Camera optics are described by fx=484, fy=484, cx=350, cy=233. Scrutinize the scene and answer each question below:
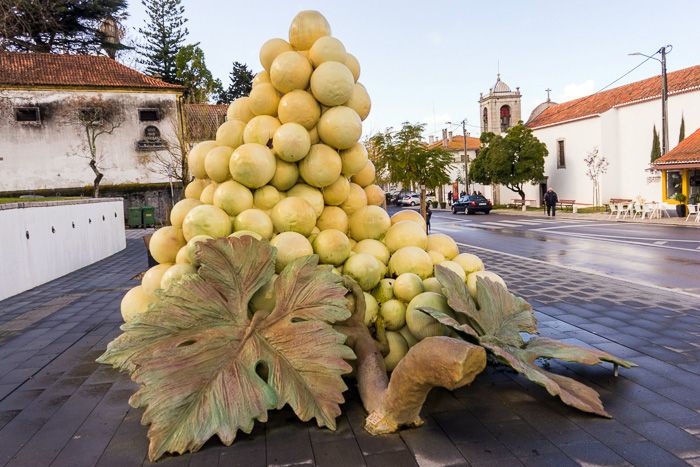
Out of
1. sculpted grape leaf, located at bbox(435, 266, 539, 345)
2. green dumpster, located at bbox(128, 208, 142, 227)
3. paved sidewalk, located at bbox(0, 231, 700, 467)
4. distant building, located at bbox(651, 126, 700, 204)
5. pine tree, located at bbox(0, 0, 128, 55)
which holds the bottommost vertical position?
paved sidewalk, located at bbox(0, 231, 700, 467)

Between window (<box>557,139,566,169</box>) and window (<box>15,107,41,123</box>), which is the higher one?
window (<box>15,107,41,123</box>)

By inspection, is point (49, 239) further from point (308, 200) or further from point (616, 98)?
point (616, 98)

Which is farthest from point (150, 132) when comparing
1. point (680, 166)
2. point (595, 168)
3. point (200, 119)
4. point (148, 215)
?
point (595, 168)

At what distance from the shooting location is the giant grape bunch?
3.49 meters

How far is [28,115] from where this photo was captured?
27.2m

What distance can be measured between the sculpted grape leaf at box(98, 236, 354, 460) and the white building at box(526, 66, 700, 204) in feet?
90.3

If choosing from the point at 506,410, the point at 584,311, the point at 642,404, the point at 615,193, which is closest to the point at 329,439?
the point at 506,410

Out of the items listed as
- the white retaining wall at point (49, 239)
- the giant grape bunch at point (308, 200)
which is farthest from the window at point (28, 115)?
the giant grape bunch at point (308, 200)

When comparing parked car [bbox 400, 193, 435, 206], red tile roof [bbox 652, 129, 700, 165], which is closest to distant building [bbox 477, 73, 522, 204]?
parked car [bbox 400, 193, 435, 206]

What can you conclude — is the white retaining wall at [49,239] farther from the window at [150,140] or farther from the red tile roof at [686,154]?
the red tile roof at [686,154]

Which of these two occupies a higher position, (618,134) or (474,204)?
(618,134)

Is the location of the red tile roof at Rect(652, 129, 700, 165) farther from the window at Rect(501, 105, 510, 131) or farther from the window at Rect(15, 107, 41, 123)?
the window at Rect(15, 107, 41, 123)

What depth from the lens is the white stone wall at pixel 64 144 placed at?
27.2m

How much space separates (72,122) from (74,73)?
2.96m
